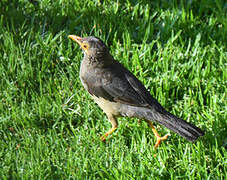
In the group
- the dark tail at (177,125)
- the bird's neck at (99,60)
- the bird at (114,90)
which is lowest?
the dark tail at (177,125)

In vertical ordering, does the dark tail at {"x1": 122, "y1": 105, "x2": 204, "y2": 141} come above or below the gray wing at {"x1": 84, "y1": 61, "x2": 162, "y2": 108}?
below

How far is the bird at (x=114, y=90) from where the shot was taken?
469 centimetres

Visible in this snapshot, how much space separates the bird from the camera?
469cm

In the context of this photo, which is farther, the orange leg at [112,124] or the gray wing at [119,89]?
the orange leg at [112,124]

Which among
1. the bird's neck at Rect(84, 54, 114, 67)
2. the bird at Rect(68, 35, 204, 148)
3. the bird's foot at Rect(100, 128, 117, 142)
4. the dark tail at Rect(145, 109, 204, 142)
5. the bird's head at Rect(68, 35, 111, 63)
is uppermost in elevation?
the bird's head at Rect(68, 35, 111, 63)

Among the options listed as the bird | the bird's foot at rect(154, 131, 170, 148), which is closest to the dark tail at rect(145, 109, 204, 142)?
the bird

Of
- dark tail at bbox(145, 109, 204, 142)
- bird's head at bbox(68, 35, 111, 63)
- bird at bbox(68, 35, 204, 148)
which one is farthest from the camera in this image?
bird's head at bbox(68, 35, 111, 63)

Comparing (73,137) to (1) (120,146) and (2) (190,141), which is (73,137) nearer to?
(1) (120,146)

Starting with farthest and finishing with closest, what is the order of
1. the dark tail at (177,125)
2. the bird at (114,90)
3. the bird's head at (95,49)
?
the bird's head at (95,49)
the bird at (114,90)
the dark tail at (177,125)

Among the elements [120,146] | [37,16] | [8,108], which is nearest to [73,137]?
[120,146]

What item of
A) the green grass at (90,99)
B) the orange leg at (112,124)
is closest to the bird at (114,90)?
the orange leg at (112,124)

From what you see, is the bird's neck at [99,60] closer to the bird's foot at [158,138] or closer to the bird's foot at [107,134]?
the bird's foot at [107,134]

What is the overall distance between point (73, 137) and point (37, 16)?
2.29 m

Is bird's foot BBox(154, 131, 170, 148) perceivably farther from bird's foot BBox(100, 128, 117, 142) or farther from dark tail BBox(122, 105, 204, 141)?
bird's foot BBox(100, 128, 117, 142)
